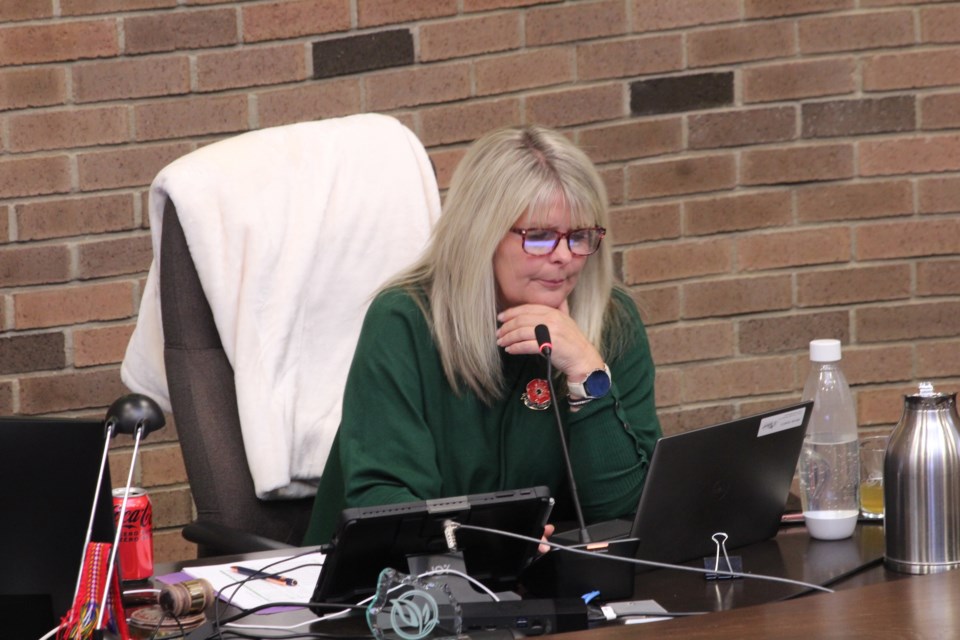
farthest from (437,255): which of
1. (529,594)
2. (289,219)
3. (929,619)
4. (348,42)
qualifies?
(929,619)

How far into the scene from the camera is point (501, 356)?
6.47 feet

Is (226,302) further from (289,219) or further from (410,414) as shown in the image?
(410,414)

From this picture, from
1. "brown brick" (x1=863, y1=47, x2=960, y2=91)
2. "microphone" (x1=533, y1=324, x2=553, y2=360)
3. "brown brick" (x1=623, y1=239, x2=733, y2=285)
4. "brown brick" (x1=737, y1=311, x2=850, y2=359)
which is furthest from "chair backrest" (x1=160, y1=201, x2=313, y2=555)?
"brown brick" (x1=863, y1=47, x2=960, y2=91)

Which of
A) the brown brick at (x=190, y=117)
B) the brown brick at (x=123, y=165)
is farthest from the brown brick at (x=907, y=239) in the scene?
the brown brick at (x=123, y=165)

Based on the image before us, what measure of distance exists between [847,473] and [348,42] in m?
1.52

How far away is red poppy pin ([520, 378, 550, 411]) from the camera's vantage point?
6.46 feet

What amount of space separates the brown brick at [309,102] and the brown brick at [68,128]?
30cm

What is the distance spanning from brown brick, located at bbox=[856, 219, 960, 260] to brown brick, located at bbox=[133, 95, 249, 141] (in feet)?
4.75

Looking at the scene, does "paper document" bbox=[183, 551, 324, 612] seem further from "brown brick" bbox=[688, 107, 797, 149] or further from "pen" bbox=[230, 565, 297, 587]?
"brown brick" bbox=[688, 107, 797, 149]

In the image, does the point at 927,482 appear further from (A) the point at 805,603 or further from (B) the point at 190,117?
(B) the point at 190,117

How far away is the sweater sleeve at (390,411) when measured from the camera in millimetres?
1794

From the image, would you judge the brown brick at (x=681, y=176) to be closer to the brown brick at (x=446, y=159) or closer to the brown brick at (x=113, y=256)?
the brown brick at (x=446, y=159)

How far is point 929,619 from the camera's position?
109cm

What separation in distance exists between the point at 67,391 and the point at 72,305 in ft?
0.62
